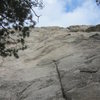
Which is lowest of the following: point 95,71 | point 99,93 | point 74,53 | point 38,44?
point 99,93

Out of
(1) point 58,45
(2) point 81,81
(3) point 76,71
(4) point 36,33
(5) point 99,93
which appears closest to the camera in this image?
(5) point 99,93

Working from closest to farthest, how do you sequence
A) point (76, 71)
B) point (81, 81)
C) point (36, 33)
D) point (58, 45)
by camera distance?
point (81, 81)
point (76, 71)
point (58, 45)
point (36, 33)

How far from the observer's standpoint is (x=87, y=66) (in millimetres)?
21578

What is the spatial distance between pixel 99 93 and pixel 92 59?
4210mm

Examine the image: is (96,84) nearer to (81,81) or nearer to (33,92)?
(81,81)

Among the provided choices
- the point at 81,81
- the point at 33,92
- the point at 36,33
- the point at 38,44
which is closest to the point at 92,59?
the point at 81,81

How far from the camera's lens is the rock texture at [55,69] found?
64.2 ft

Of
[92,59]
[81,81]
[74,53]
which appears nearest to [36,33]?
[74,53]

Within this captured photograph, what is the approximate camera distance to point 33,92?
20.3m

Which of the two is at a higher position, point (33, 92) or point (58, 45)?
point (58, 45)

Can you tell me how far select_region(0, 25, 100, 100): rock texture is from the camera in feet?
64.2

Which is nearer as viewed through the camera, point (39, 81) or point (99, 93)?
point (99, 93)

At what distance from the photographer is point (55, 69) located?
22547 mm

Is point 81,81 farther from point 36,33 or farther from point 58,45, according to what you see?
point 36,33
